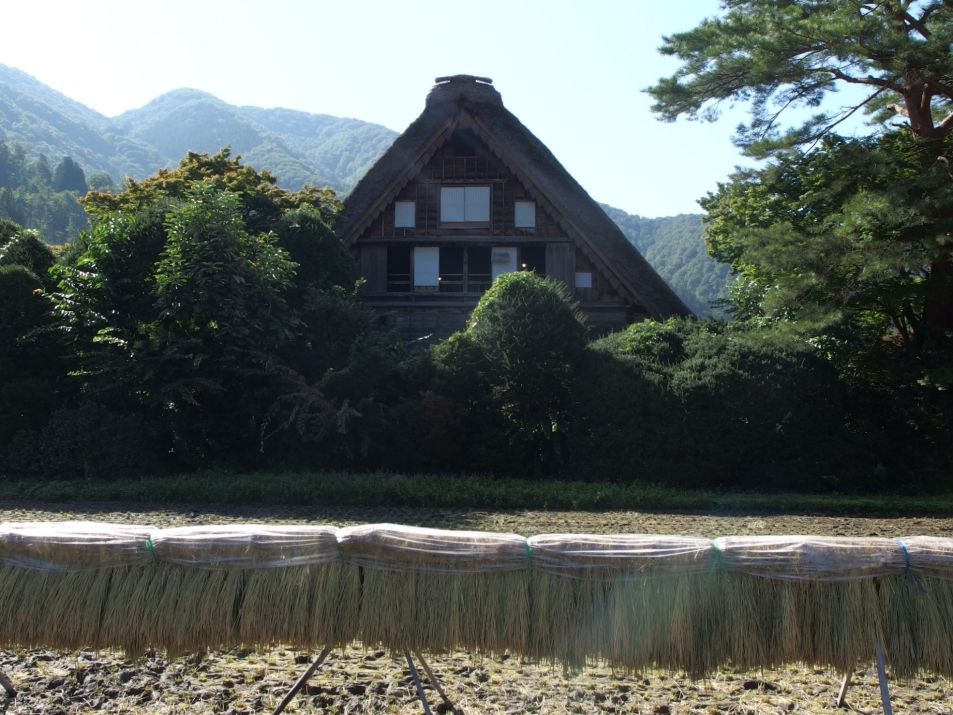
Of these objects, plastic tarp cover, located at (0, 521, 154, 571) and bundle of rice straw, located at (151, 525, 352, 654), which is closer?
bundle of rice straw, located at (151, 525, 352, 654)

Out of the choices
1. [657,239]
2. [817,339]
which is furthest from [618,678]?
[657,239]

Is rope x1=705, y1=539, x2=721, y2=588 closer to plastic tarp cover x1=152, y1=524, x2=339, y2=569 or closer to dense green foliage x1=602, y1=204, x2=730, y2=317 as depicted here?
plastic tarp cover x1=152, y1=524, x2=339, y2=569

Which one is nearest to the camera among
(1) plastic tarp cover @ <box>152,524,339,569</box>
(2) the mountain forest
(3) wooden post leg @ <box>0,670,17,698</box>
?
(1) plastic tarp cover @ <box>152,524,339,569</box>

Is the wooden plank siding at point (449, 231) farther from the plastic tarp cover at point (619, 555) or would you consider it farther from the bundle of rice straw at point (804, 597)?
the bundle of rice straw at point (804, 597)

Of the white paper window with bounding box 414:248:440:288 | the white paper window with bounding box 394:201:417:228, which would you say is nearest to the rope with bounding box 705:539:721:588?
the white paper window with bounding box 394:201:417:228

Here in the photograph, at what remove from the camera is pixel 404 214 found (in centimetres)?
2448

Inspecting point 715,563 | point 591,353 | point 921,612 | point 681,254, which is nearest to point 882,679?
point 921,612

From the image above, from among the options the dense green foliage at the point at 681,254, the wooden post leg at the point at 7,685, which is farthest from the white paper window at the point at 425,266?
the dense green foliage at the point at 681,254

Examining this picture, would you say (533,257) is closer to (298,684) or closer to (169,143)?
(298,684)

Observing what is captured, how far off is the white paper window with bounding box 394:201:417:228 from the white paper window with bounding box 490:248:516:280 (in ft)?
8.10

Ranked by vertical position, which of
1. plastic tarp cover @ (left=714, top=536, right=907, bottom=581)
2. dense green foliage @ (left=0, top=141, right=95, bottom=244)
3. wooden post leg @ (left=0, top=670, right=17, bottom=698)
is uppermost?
dense green foliage @ (left=0, top=141, right=95, bottom=244)

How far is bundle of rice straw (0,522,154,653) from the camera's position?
16.2ft

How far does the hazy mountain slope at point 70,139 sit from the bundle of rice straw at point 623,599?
6324 inches

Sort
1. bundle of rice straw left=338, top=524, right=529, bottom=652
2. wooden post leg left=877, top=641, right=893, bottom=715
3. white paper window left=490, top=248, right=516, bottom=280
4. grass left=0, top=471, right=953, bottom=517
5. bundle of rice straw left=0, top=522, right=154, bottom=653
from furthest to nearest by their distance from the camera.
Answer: white paper window left=490, top=248, right=516, bottom=280
grass left=0, top=471, right=953, bottom=517
bundle of rice straw left=0, top=522, right=154, bottom=653
bundle of rice straw left=338, top=524, right=529, bottom=652
wooden post leg left=877, top=641, right=893, bottom=715
